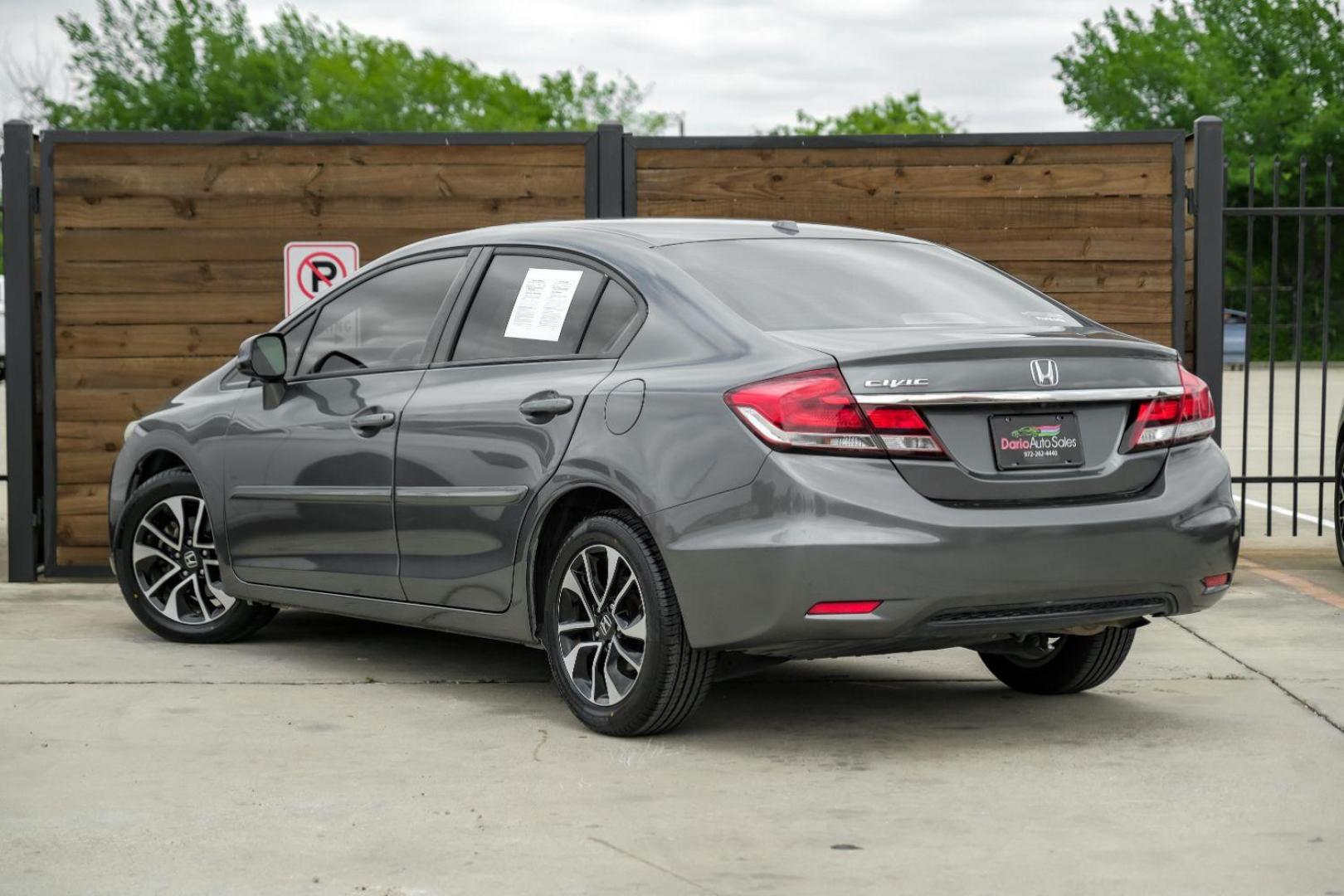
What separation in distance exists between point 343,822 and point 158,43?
62730mm

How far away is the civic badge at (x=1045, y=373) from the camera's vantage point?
538cm

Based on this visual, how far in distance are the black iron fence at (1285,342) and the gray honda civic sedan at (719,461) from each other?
3.94 m

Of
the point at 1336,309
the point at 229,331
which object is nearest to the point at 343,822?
the point at 229,331

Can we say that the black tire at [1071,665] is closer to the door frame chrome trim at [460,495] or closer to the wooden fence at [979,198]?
the door frame chrome trim at [460,495]

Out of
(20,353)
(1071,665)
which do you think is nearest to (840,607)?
(1071,665)

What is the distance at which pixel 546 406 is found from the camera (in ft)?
19.5

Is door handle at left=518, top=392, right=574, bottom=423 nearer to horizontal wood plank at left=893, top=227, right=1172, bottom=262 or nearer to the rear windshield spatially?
the rear windshield

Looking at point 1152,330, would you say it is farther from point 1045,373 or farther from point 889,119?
point 889,119

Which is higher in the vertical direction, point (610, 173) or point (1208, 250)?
point (610, 173)

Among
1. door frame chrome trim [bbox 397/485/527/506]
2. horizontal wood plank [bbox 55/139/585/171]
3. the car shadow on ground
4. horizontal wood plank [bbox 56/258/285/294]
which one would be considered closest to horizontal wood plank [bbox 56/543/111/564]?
horizontal wood plank [bbox 56/258/285/294]

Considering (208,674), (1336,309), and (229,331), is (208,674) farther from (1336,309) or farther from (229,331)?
(1336,309)

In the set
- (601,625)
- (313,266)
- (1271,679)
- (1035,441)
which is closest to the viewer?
(1035,441)

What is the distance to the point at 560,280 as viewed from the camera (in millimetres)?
6301

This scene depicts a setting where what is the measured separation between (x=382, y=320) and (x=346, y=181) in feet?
9.62
